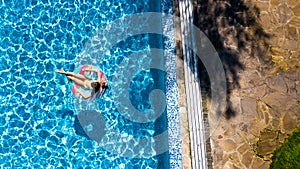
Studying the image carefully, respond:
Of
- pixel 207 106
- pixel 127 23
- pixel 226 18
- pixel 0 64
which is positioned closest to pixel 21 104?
pixel 0 64

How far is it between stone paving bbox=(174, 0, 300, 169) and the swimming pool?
911mm

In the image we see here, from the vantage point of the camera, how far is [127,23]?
11891 mm

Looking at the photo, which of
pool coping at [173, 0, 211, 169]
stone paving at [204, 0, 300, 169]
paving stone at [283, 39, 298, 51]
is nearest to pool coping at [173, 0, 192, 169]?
pool coping at [173, 0, 211, 169]

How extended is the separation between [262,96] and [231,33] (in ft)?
5.12

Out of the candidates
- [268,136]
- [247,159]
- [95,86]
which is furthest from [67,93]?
[268,136]

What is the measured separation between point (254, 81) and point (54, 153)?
4678mm

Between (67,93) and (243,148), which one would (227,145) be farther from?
(67,93)

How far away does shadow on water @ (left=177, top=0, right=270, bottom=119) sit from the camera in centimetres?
1064

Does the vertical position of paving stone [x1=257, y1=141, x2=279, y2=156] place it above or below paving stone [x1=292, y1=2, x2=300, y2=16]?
below

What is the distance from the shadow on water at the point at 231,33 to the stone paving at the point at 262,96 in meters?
0.02

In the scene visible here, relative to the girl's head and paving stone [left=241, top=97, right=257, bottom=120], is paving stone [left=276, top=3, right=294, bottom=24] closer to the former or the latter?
paving stone [left=241, top=97, right=257, bottom=120]

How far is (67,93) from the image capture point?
37.4ft

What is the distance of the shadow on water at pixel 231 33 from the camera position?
10641 mm

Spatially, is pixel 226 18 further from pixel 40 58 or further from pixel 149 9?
pixel 40 58
